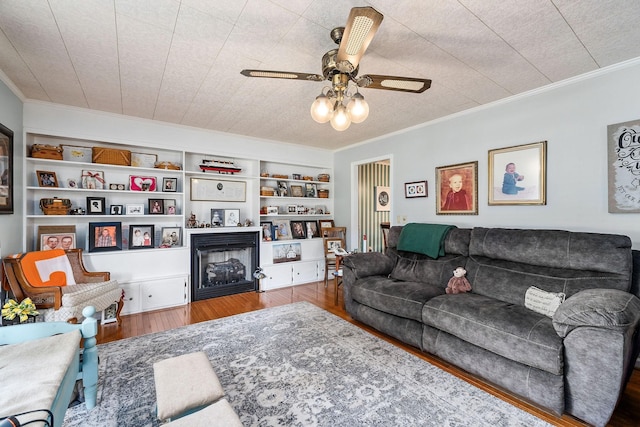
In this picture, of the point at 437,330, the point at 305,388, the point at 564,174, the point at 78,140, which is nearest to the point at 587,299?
the point at 437,330

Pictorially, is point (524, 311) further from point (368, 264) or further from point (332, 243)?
point (332, 243)

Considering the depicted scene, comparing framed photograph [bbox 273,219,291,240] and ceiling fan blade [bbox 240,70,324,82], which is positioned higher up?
ceiling fan blade [bbox 240,70,324,82]

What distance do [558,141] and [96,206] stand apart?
519 cm

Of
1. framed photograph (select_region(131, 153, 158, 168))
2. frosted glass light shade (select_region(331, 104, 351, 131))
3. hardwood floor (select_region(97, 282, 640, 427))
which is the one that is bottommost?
hardwood floor (select_region(97, 282, 640, 427))

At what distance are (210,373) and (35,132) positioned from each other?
3.49 m

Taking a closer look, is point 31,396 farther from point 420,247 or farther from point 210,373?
point 420,247

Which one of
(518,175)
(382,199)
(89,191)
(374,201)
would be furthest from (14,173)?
(382,199)

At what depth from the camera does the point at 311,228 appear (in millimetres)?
5359

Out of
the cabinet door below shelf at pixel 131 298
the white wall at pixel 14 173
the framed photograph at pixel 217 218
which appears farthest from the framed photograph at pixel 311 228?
the white wall at pixel 14 173

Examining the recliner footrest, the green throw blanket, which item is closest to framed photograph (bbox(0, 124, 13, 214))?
the recliner footrest

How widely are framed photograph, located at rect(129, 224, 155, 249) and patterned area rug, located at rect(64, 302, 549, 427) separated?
4.53 feet

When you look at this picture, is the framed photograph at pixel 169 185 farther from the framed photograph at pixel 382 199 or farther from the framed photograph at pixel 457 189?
the framed photograph at pixel 382 199

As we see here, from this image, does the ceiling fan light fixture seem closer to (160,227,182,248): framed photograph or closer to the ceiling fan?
the ceiling fan

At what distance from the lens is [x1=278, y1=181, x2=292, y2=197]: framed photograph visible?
16.6 ft
